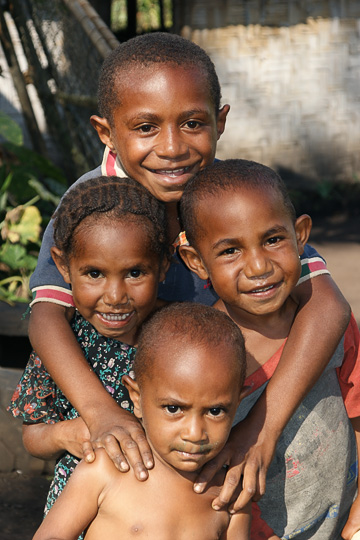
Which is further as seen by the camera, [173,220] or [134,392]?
[173,220]

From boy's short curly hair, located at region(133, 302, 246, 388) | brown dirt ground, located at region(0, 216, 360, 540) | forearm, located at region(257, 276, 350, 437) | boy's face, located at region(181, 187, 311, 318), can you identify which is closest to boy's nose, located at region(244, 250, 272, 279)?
boy's face, located at region(181, 187, 311, 318)

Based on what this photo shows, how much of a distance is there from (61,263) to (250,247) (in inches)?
22.7

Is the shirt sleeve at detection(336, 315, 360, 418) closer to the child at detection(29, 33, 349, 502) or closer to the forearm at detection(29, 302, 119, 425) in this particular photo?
the child at detection(29, 33, 349, 502)

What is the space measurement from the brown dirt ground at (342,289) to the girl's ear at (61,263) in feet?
4.81

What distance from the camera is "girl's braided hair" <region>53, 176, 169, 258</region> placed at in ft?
7.16

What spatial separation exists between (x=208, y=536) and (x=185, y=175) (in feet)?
3.29

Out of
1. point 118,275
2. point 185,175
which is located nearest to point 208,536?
point 118,275

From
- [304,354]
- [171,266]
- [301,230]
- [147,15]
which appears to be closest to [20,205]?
[171,266]

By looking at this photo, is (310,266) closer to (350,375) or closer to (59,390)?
(350,375)

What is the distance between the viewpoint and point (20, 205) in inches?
210

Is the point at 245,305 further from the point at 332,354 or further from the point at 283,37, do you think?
the point at 283,37

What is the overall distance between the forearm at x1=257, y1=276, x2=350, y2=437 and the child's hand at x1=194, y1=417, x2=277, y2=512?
47 mm

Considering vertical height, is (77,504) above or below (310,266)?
below

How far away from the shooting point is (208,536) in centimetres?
203
